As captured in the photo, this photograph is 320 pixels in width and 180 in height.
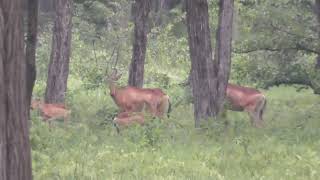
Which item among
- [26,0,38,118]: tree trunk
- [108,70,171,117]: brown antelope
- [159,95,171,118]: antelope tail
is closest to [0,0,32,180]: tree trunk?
[26,0,38,118]: tree trunk

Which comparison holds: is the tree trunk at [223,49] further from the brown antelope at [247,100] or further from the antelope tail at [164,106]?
the antelope tail at [164,106]

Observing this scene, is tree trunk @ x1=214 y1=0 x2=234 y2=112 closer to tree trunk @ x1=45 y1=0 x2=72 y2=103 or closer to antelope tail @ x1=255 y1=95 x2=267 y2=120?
antelope tail @ x1=255 y1=95 x2=267 y2=120

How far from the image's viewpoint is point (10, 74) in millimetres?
7023

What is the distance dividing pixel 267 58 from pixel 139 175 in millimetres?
10490

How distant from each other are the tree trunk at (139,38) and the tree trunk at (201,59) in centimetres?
475

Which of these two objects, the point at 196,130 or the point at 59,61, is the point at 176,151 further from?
the point at 59,61

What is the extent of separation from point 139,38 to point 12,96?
12.5m

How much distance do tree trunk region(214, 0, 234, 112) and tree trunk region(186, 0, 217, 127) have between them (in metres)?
0.23

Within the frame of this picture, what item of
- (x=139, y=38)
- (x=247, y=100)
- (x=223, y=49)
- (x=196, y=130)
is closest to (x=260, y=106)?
(x=247, y=100)

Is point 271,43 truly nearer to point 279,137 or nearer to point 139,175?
→ point 279,137

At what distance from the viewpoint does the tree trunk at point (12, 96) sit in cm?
699

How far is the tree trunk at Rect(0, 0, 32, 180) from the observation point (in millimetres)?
6988

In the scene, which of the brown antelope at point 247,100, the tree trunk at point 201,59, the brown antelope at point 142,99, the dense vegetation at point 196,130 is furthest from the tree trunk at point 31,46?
the brown antelope at point 247,100

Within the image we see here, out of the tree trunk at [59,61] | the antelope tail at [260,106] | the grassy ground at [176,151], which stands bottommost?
the grassy ground at [176,151]
